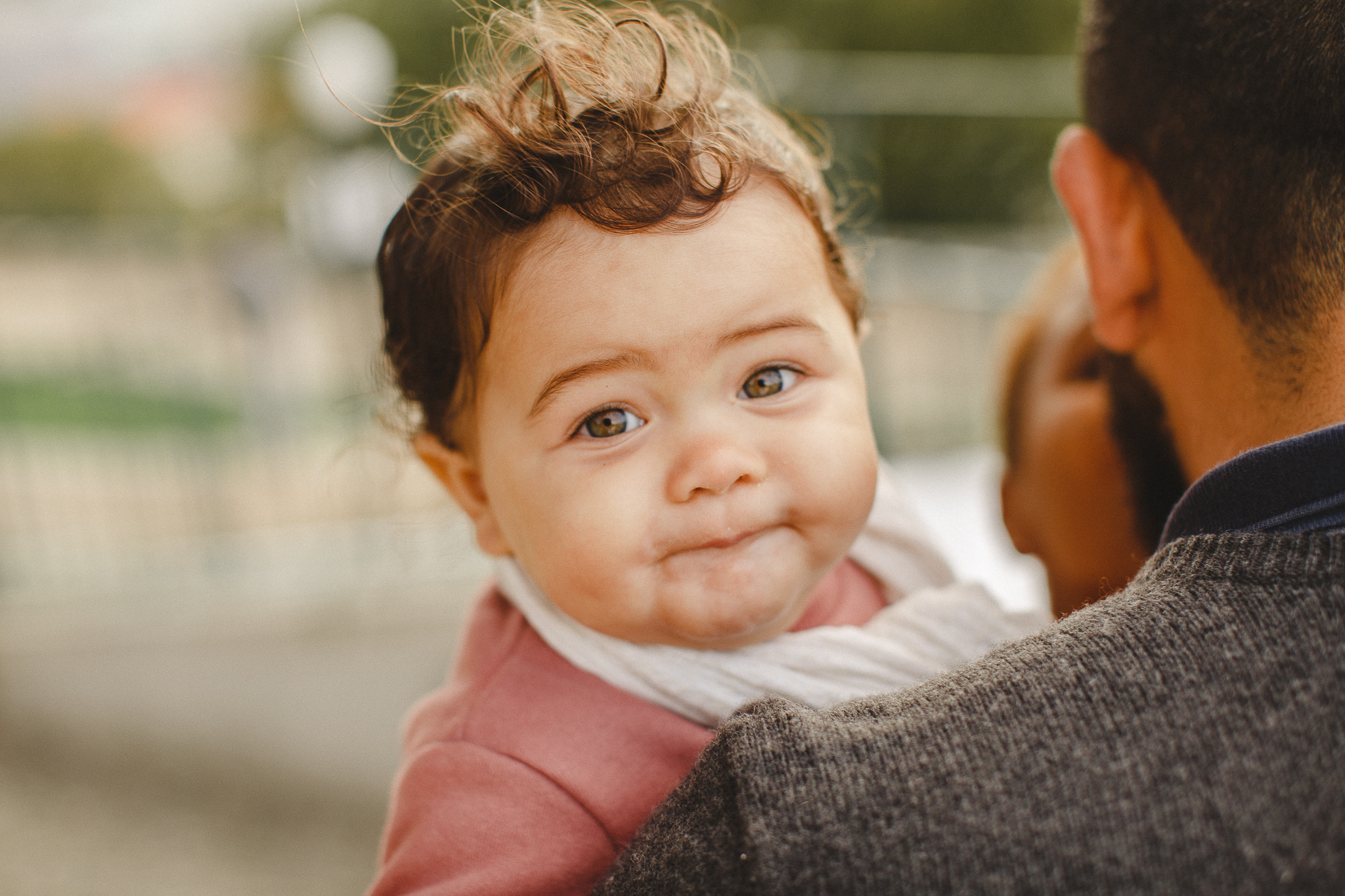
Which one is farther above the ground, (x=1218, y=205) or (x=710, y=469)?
(x=1218, y=205)

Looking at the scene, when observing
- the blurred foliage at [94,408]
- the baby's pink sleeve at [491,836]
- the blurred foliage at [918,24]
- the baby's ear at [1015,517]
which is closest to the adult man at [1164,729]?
the baby's pink sleeve at [491,836]

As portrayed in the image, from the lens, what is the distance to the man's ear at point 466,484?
1196 mm

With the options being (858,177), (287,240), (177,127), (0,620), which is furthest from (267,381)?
(177,127)

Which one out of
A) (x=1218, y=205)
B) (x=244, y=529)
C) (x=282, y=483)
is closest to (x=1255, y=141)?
(x=1218, y=205)

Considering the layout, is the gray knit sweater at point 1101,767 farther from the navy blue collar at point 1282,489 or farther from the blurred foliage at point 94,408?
the blurred foliage at point 94,408

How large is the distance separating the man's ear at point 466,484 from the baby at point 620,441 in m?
0.06

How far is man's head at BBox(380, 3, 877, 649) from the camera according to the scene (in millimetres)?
967


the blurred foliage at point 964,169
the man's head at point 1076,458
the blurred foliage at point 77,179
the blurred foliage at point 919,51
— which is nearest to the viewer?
the man's head at point 1076,458

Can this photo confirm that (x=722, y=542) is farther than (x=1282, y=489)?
Yes

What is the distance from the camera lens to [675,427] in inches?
38.6

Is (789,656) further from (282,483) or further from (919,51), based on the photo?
(919,51)

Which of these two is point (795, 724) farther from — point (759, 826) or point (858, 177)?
point (858, 177)

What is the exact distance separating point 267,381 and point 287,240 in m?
5.27

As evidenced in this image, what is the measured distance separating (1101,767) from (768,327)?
19.7 inches
